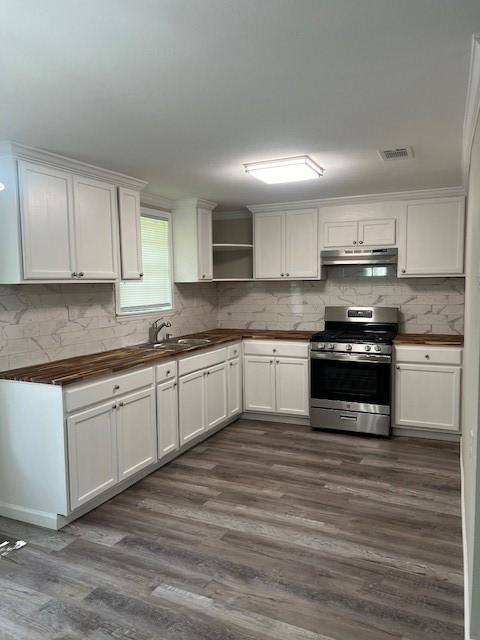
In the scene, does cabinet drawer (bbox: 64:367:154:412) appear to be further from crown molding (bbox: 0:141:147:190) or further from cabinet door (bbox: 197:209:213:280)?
cabinet door (bbox: 197:209:213:280)

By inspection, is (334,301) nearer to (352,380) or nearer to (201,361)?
(352,380)

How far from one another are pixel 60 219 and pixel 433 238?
335 centimetres

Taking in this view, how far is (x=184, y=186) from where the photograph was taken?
169 inches

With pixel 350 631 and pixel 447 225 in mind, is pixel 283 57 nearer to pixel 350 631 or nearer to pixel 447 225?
pixel 350 631

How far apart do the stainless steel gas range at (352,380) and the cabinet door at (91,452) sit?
2.25 m

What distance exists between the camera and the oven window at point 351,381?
458 cm

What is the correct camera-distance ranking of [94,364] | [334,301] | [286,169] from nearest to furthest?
[94,364] < [286,169] < [334,301]

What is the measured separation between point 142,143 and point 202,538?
7.92 feet

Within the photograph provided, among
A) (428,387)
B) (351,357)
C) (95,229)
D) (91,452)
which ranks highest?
(95,229)

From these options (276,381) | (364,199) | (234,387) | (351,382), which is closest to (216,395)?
(234,387)

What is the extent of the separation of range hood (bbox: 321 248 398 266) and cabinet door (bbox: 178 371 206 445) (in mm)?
1802

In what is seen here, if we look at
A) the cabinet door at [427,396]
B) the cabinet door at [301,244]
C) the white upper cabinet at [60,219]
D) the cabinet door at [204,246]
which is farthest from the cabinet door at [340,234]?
the white upper cabinet at [60,219]

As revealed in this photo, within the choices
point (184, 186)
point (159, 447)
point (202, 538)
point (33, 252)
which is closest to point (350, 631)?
point (202, 538)

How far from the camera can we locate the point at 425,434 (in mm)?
4629
